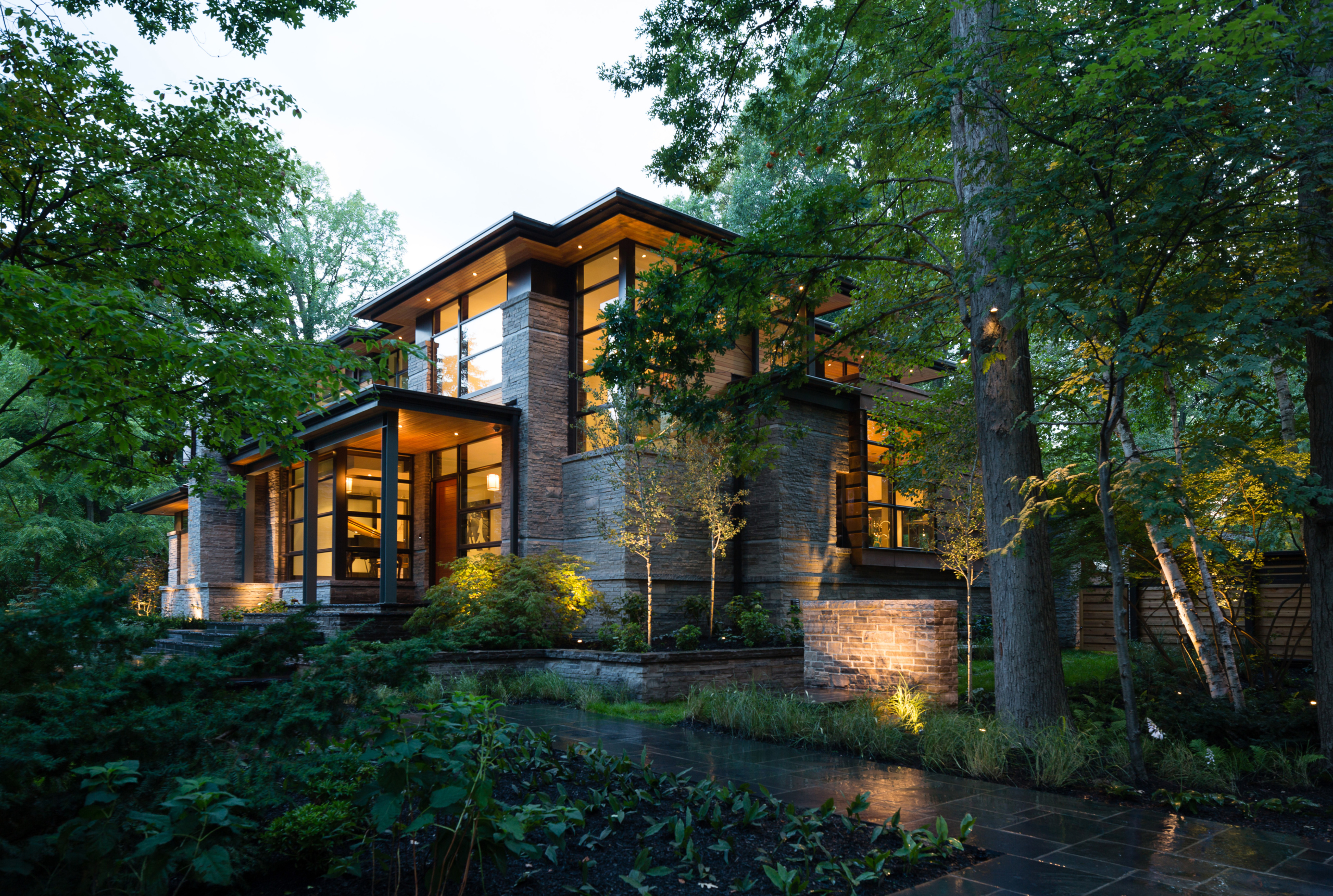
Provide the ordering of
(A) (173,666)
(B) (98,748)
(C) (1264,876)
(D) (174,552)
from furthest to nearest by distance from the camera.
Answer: (D) (174,552) → (C) (1264,876) → (A) (173,666) → (B) (98,748)

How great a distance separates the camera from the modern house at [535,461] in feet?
45.2

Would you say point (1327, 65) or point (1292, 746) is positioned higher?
point (1327, 65)

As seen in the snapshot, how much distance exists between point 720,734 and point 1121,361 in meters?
5.07

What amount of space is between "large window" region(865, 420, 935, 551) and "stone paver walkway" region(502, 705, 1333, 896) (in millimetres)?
9418

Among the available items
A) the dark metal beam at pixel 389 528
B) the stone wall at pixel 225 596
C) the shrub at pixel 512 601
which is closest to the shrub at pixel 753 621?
the shrub at pixel 512 601

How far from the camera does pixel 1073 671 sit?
517 inches

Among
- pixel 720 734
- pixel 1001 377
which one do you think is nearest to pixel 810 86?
pixel 1001 377

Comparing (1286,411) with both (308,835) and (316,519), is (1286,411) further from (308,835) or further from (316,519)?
(316,519)

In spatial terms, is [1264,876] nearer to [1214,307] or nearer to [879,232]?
[1214,307]

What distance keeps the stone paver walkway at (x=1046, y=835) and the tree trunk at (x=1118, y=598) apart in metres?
0.64

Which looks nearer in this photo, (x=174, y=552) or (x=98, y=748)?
(x=98, y=748)

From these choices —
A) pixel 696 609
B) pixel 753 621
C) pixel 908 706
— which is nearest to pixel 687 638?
pixel 753 621

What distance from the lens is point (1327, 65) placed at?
20.4ft

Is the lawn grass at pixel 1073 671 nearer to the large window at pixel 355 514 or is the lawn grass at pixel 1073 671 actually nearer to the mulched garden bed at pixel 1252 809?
the mulched garden bed at pixel 1252 809
